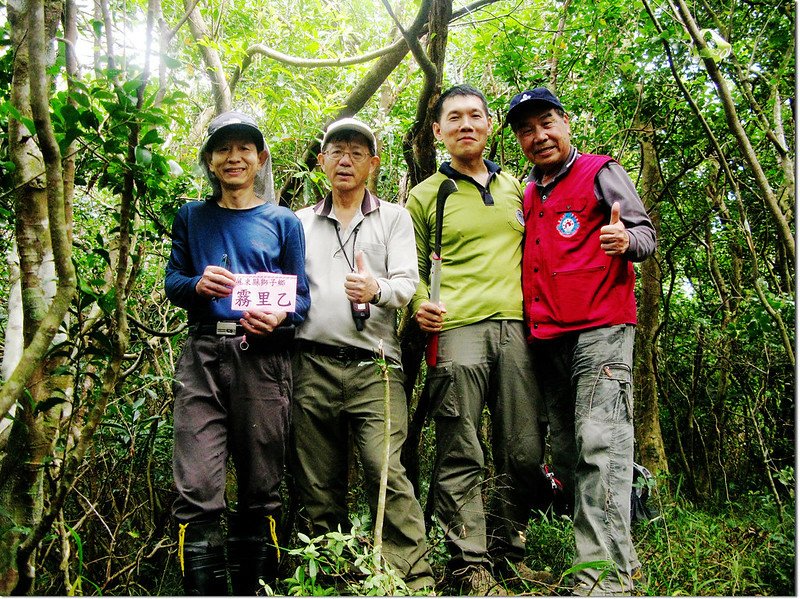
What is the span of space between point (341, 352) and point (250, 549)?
937 millimetres

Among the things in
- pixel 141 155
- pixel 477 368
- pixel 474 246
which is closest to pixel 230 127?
pixel 141 155

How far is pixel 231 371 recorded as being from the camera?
8.38 ft

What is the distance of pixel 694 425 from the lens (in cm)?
583

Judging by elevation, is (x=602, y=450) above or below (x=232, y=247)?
below

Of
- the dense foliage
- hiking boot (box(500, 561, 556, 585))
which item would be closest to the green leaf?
the dense foliage

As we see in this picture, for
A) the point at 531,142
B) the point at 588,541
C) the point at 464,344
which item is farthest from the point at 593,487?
the point at 531,142

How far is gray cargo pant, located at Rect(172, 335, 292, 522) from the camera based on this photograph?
246 cm

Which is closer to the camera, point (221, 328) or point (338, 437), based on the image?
point (221, 328)

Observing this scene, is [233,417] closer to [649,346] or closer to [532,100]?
[532,100]

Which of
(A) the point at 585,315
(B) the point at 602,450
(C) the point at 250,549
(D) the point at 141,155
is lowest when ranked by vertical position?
(C) the point at 250,549

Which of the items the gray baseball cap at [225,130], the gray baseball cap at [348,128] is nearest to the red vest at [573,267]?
the gray baseball cap at [348,128]

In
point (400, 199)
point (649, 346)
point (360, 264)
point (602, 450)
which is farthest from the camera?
point (649, 346)

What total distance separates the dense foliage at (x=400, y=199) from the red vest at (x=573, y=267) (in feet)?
2.21

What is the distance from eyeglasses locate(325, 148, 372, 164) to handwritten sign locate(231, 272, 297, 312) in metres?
0.71
